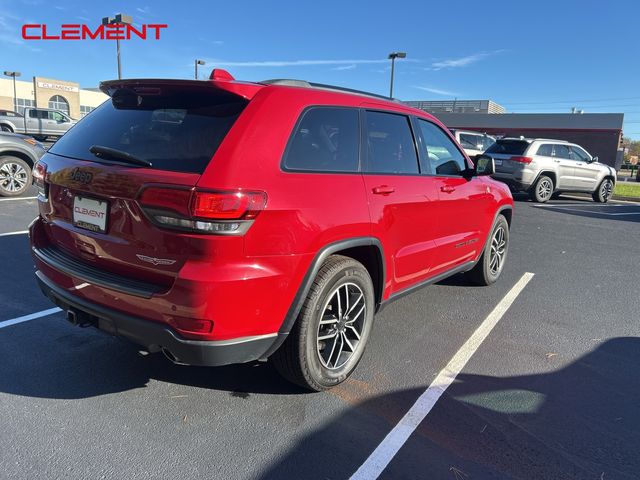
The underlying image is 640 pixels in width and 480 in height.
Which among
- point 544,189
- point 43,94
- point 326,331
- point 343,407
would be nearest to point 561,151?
point 544,189

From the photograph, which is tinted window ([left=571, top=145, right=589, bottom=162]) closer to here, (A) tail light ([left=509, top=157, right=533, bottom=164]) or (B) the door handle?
(A) tail light ([left=509, top=157, right=533, bottom=164])

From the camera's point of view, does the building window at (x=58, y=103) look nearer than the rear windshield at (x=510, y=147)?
No

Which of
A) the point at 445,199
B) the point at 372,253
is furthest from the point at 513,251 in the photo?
the point at 372,253

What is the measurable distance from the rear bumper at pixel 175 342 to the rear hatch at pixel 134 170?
22 centimetres

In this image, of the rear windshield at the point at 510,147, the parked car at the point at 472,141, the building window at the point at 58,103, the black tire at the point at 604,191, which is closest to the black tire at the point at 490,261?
the rear windshield at the point at 510,147

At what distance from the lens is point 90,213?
105 inches

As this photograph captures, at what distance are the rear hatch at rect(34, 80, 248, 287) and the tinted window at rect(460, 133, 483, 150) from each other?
49.7 ft

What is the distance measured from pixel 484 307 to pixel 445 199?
134 cm

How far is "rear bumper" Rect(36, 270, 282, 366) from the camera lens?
238cm

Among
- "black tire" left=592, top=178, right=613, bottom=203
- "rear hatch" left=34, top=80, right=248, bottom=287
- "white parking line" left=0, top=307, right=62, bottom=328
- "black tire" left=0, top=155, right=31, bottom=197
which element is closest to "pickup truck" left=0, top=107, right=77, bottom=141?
"black tire" left=0, top=155, right=31, bottom=197

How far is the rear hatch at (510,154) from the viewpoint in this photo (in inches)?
516

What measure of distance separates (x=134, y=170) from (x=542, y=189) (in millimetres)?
13237

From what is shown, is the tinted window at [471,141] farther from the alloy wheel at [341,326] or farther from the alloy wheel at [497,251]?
the alloy wheel at [341,326]

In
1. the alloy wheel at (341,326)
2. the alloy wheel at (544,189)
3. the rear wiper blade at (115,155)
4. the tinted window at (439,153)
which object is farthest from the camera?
the alloy wheel at (544,189)
